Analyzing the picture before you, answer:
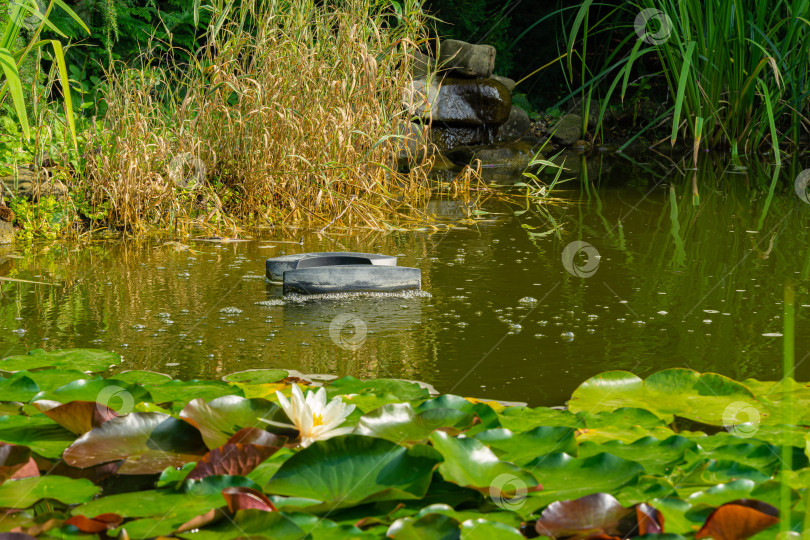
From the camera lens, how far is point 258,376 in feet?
4.86

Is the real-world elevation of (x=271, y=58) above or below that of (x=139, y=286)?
above

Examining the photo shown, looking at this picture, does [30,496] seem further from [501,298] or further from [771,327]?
[771,327]

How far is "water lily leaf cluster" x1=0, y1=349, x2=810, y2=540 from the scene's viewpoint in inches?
32.5

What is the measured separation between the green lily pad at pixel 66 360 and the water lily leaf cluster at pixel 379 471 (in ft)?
0.81

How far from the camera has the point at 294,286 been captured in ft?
7.22

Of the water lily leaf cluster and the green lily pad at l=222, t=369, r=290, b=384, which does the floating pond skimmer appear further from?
the water lily leaf cluster

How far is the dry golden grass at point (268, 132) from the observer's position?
10.1 ft

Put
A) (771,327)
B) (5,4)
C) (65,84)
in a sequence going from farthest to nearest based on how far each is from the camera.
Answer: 1. (5,4)
2. (65,84)
3. (771,327)

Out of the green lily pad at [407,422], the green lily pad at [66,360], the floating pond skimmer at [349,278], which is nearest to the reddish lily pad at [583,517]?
the green lily pad at [407,422]

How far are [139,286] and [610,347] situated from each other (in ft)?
4.39

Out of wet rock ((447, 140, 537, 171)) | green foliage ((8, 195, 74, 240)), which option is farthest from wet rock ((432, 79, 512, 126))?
green foliage ((8, 195, 74, 240))

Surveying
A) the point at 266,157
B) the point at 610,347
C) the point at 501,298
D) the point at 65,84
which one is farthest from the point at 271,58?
the point at 610,347

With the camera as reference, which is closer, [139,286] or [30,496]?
[30,496]

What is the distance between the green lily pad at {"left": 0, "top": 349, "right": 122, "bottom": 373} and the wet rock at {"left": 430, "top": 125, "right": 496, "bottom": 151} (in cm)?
604
